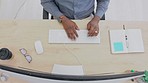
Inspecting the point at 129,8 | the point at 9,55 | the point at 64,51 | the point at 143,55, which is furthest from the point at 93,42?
the point at 129,8

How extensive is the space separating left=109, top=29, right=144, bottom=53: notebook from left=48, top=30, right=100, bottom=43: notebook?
0.09m

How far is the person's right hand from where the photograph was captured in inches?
44.9

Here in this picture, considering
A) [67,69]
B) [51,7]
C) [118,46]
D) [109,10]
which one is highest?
[109,10]

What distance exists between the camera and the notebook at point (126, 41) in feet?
3.69

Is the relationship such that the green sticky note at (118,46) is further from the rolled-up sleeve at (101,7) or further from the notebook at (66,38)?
the rolled-up sleeve at (101,7)

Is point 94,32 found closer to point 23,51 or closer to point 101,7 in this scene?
point 101,7

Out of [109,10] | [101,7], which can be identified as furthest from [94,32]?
[109,10]

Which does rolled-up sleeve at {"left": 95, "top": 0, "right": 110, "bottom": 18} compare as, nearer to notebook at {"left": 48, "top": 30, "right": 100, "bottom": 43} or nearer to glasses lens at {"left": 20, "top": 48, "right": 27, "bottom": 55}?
notebook at {"left": 48, "top": 30, "right": 100, "bottom": 43}

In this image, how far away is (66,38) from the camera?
3.76 ft

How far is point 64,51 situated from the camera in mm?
1116

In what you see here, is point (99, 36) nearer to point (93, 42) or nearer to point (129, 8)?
point (93, 42)

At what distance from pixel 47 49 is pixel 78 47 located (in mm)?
166

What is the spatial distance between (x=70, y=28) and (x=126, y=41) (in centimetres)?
31

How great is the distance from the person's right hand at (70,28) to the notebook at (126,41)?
0.65 ft
